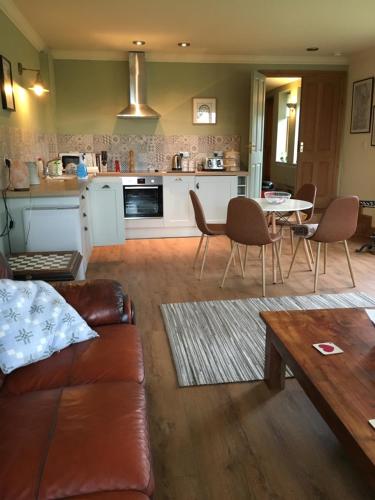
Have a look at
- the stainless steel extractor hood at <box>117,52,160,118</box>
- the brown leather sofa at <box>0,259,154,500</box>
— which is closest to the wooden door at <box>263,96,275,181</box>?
the stainless steel extractor hood at <box>117,52,160,118</box>

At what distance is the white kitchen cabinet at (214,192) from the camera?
5.62 m

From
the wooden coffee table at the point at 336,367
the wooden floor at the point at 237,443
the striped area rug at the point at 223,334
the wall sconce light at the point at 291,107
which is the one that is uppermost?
the wall sconce light at the point at 291,107

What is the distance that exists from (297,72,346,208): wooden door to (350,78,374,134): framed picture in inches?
10.3

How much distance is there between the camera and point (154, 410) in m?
2.03

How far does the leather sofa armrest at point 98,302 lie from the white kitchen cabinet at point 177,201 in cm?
365

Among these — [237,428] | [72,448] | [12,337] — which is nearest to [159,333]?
[237,428]

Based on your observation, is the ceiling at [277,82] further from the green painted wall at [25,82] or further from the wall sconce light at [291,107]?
the green painted wall at [25,82]

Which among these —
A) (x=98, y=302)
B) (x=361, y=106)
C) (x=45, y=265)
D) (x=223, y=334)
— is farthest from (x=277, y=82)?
(x=98, y=302)

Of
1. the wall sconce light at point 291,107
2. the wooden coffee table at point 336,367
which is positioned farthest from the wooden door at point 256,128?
the wooden coffee table at point 336,367

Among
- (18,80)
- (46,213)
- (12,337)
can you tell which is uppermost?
(18,80)

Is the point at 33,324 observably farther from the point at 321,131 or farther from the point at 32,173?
the point at 321,131

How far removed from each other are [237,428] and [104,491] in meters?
1.01

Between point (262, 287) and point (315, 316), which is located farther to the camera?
point (262, 287)

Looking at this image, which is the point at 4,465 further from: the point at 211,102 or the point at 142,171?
the point at 211,102
